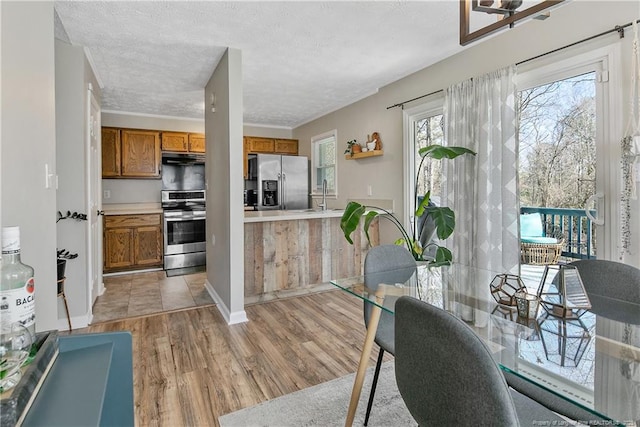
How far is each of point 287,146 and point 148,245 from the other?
118 inches

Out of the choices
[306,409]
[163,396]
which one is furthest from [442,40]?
[163,396]

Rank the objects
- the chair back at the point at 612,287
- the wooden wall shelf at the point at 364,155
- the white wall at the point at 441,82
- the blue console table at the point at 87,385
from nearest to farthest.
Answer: the blue console table at the point at 87,385 → the chair back at the point at 612,287 → the white wall at the point at 441,82 → the wooden wall shelf at the point at 364,155

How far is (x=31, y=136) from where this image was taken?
117 cm

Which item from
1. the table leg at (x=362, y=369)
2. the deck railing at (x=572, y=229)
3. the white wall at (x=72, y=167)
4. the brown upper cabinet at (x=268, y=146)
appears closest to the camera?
the table leg at (x=362, y=369)

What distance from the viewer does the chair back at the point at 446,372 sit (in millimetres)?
744

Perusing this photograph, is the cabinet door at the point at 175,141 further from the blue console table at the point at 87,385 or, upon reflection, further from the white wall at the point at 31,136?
the blue console table at the point at 87,385

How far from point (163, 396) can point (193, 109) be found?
4.18 meters

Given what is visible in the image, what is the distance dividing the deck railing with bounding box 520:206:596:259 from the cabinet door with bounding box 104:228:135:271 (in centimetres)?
496

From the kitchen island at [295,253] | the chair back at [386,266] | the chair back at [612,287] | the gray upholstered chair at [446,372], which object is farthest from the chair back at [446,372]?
the kitchen island at [295,253]

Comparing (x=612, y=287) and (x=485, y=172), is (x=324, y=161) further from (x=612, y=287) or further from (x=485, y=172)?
(x=612, y=287)

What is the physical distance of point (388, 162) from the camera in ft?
13.1

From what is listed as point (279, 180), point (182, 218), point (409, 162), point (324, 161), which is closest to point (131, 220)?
point (182, 218)

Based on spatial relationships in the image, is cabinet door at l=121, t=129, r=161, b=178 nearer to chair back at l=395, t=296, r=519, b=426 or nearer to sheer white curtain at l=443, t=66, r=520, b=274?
sheer white curtain at l=443, t=66, r=520, b=274

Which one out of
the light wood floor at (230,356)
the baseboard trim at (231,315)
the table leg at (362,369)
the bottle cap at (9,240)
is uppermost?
the bottle cap at (9,240)
